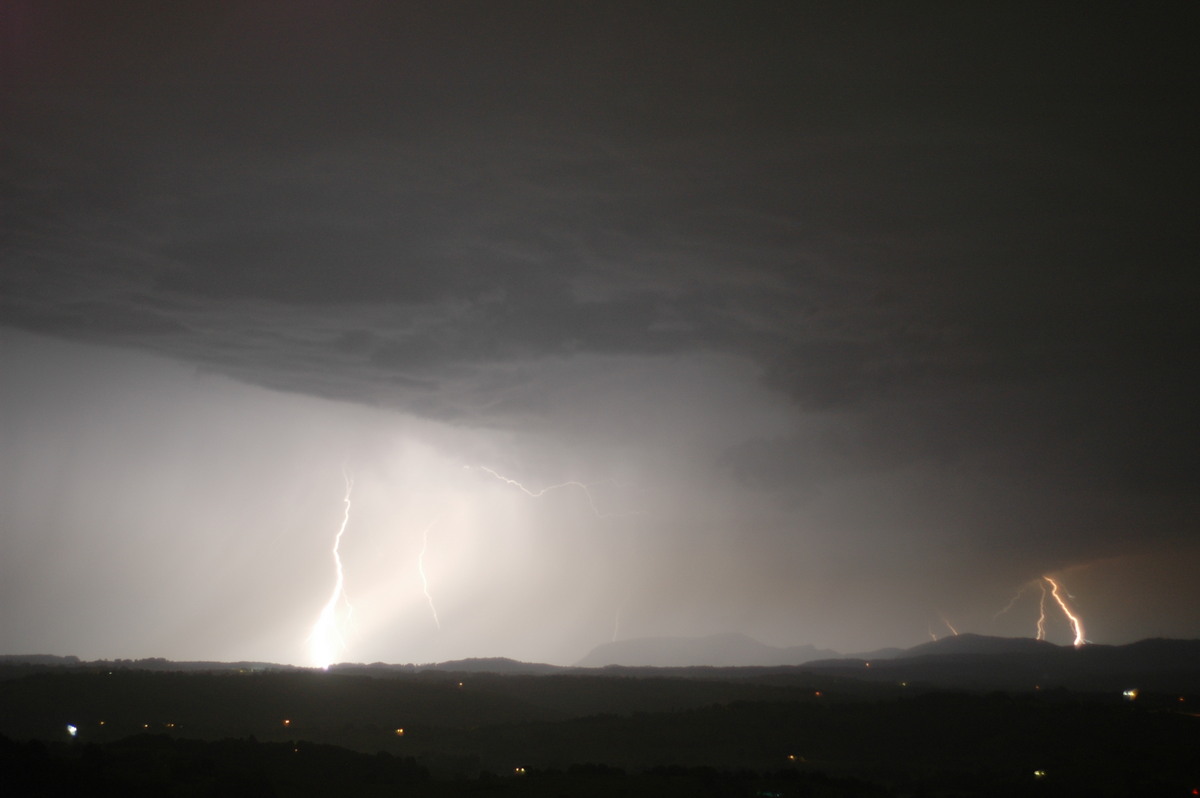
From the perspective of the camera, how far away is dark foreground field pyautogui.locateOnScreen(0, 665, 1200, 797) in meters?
30.6

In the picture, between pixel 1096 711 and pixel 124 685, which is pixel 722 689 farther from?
pixel 124 685

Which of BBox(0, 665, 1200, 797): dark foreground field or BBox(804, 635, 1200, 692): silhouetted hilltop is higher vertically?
BBox(0, 665, 1200, 797): dark foreground field

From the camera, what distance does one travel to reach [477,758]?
1836 inches

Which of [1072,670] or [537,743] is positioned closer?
[537,743]

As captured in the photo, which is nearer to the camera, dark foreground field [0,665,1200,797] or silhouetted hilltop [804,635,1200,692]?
dark foreground field [0,665,1200,797]

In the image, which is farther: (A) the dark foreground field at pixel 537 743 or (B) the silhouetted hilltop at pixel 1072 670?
(B) the silhouetted hilltop at pixel 1072 670

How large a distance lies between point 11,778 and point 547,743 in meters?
31.8

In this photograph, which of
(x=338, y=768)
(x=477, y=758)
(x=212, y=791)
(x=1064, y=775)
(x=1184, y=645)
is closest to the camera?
(x=212, y=791)

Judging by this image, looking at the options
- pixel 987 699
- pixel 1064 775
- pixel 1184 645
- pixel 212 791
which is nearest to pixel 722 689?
pixel 987 699

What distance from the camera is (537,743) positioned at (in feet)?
164

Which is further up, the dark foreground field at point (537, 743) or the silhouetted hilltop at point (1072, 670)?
the dark foreground field at point (537, 743)

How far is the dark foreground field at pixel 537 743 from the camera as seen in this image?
100 ft

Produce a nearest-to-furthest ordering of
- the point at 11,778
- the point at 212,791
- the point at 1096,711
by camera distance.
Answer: the point at 11,778, the point at 212,791, the point at 1096,711

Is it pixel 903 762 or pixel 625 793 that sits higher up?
pixel 625 793
